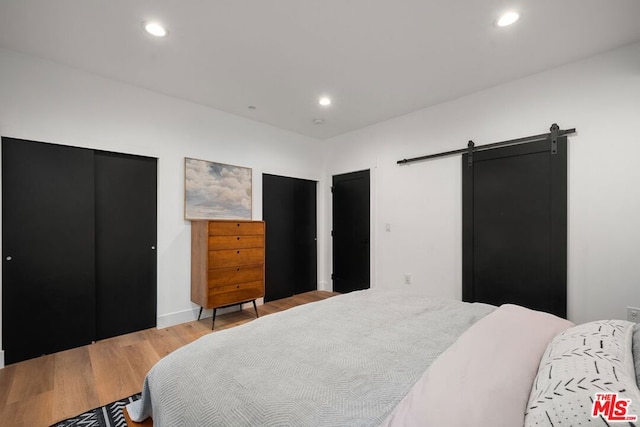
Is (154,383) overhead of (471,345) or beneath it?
beneath

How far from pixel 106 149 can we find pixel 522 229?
4363 mm

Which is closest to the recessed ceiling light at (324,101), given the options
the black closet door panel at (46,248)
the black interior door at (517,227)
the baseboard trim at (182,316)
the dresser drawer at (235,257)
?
the black interior door at (517,227)

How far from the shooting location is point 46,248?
249 centimetres

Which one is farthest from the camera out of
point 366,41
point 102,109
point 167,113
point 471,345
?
point 167,113

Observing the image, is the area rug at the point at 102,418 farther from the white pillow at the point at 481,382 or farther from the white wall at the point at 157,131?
the white pillow at the point at 481,382

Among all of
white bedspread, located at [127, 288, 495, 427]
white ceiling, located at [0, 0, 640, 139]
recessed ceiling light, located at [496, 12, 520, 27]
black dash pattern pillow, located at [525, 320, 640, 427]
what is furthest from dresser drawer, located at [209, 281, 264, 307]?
recessed ceiling light, located at [496, 12, 520, 27]

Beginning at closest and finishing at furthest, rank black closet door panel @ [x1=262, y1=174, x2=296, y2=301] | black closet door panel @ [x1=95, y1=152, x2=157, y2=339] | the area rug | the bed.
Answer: the bed < the area rug < black closet door panel @ [x1=95, y1=152, x2=157, y2=339] < black closet door panel @ [x1=262, y1=174, x2=296, y2=301]

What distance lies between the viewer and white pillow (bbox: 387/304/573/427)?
0.73m

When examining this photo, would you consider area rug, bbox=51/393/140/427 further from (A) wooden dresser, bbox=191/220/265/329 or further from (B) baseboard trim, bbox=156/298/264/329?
(B) baseboard trim, bbox=156/298/264/329

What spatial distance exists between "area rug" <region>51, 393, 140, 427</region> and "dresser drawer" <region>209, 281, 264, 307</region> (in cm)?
125

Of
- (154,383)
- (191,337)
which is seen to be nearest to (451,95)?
(154,383)

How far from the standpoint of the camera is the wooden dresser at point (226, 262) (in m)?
3.00

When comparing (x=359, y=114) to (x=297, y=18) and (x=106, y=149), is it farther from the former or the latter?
(x=106, y=149)

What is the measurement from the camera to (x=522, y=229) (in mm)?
2781
